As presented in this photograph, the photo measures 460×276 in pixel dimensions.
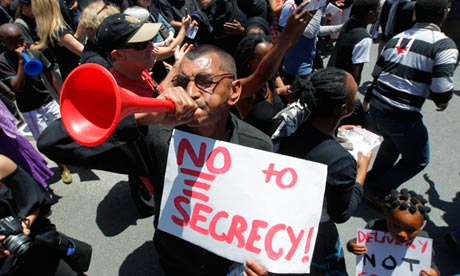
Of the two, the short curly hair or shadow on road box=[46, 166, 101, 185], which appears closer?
the short curly hair

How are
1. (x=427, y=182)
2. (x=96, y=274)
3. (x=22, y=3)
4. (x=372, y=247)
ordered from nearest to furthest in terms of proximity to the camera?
(x=372, y=247) < (x=96, y=274) < (x=427, y=182) < (x=22, y=3)

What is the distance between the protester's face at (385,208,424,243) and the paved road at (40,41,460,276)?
3.31 feet

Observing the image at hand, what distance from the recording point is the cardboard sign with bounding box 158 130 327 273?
145 centimetres

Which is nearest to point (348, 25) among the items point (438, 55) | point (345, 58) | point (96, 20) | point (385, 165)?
point (345, 58)

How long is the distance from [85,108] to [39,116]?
2.65m

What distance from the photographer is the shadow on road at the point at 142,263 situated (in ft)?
10.2

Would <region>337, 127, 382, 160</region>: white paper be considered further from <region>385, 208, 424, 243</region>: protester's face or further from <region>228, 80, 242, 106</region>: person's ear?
<region>228, 80, 242, 106</region>: person's ear

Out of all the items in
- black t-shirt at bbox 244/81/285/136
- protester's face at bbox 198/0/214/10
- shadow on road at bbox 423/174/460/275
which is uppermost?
Result: protester's face at bbox 198/0/214/10

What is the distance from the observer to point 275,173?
1.45 metres

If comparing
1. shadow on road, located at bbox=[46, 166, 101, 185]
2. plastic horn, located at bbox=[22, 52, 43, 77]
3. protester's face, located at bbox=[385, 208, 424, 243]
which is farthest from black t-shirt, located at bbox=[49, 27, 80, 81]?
protester's face, located at bbox=[385, 208, 424, 243]

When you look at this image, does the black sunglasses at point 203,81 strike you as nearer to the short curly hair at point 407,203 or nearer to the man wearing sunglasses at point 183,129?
the man wearing sunglasses at point 183,129

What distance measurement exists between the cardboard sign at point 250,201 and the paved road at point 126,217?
183cm

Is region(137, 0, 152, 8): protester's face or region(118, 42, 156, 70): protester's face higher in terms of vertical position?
region(118, 42, 156, 70): protester's face

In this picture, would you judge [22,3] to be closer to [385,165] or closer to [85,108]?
[85,108]
